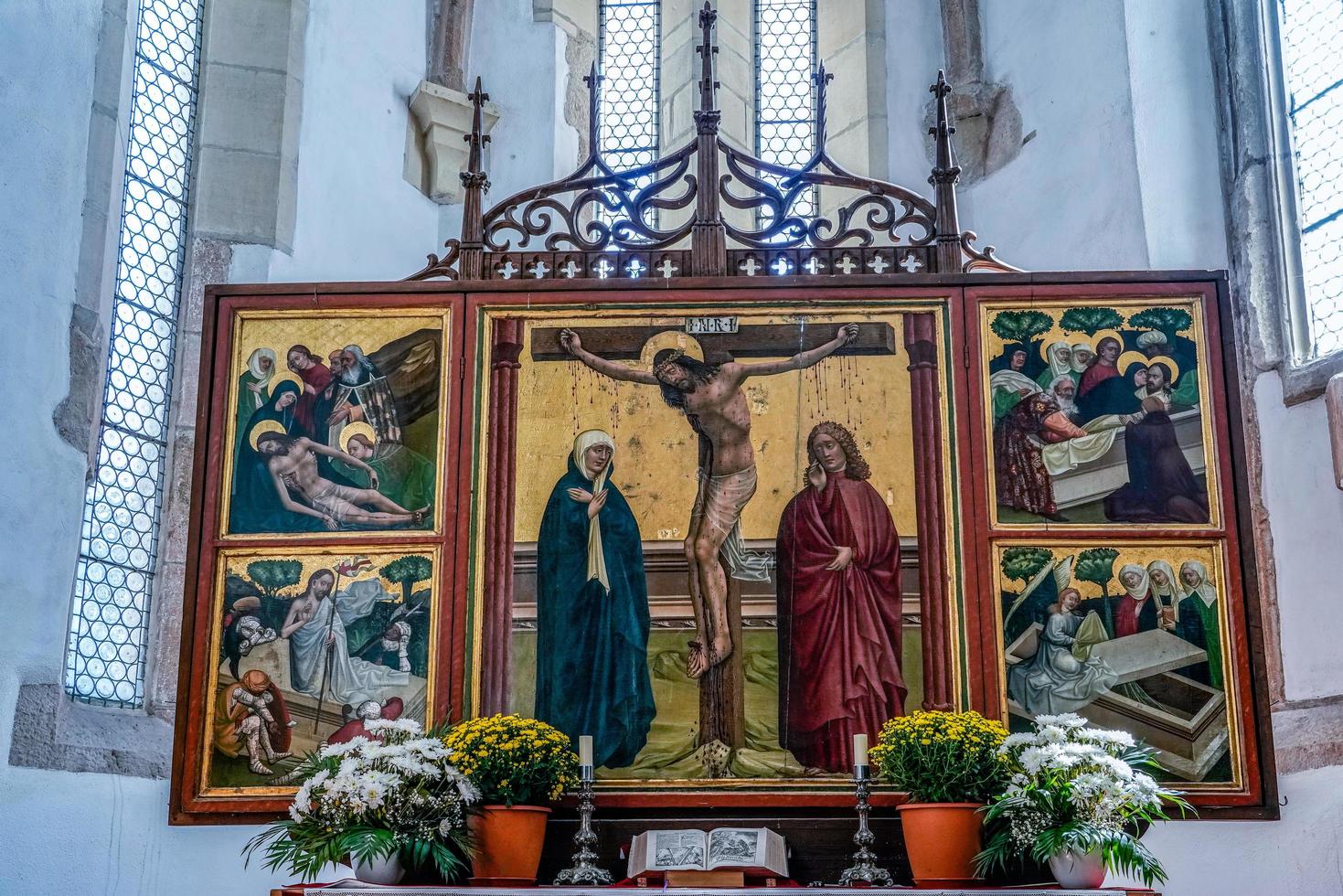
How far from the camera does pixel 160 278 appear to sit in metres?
9.67

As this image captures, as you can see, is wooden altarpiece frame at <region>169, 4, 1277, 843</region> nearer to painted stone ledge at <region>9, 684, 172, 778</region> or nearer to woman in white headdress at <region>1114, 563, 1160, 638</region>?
woman in white headdress at <region>1114, 563, 1160, 638</region>

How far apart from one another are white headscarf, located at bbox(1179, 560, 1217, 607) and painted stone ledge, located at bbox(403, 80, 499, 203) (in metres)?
6.49

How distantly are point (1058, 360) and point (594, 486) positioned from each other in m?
2.26

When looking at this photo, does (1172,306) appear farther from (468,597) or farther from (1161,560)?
(468,597)

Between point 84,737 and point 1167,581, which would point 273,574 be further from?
point 1167,581

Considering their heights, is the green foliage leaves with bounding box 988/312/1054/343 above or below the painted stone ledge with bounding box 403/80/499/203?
below

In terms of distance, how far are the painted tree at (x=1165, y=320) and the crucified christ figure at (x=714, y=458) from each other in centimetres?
134

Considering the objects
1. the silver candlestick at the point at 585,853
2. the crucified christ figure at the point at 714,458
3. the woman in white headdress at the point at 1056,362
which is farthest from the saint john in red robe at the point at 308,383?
the woman in white headdress at the point at 1056,362

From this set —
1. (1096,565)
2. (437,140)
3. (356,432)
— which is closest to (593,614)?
Answer: (356,432)

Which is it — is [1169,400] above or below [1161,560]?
above

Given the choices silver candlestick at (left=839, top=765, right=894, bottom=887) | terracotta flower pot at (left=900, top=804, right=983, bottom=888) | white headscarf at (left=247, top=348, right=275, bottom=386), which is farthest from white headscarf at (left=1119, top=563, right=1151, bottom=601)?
white headscarf at (left=247, top=348, right=275, bottom=386)

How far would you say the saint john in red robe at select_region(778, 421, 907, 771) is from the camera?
735cm

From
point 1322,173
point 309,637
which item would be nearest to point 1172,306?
point 1322,173

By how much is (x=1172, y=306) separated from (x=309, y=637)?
Answer: 432 cm
